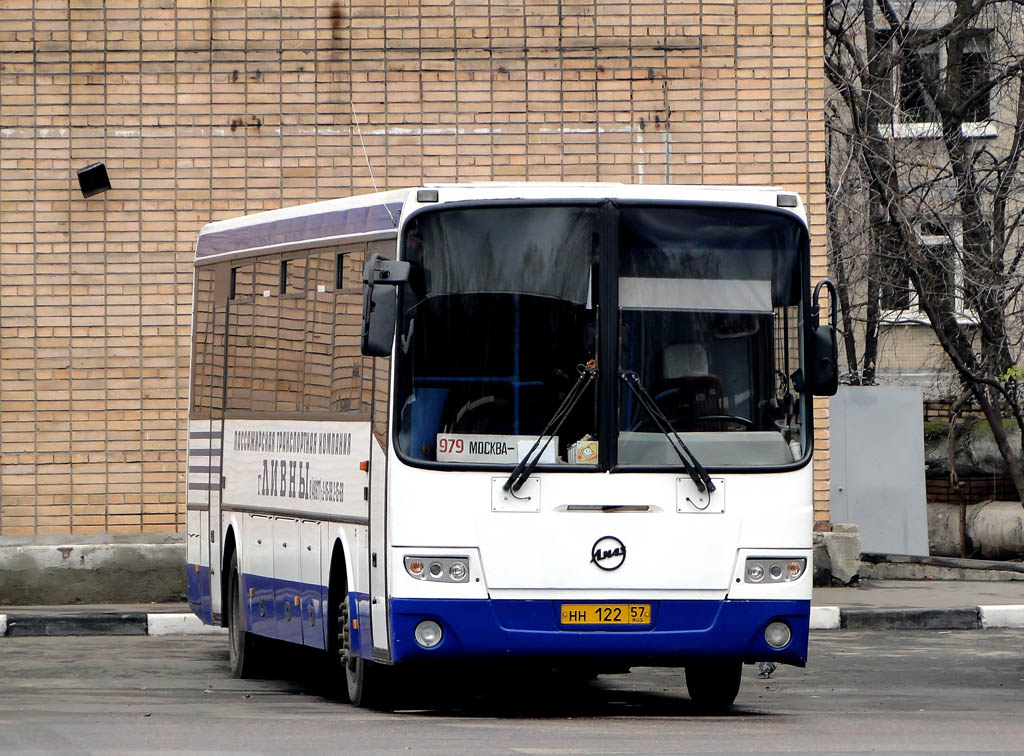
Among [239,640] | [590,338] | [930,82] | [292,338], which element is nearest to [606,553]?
[590,338]

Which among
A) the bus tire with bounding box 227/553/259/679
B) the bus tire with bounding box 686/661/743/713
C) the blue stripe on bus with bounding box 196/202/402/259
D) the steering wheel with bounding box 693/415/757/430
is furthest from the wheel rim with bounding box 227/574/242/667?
the steering wheel with bounding box 693/415/757/430

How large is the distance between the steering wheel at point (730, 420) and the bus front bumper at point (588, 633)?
0.87 m

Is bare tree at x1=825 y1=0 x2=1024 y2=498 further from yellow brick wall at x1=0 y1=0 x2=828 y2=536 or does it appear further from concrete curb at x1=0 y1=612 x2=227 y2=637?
concrete curb at x1=0 y1=612 x2=227 y2=637

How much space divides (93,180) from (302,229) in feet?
17.3

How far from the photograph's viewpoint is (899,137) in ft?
76.0

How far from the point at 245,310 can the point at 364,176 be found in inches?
159

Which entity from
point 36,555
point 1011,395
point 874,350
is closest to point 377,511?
point 36,555

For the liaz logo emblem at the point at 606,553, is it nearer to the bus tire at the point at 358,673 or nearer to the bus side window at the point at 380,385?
the bus side window at the point at 380,385

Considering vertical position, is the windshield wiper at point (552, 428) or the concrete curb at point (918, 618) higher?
the windshield wiper at point (552, 428)

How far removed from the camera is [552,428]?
9555 mm

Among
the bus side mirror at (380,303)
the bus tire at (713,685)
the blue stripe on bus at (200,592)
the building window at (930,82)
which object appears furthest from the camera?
the building window at (930,82)

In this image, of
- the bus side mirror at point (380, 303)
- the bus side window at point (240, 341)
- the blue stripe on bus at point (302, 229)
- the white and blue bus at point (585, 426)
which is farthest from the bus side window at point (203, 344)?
the bus side mirror at point (380, 303)

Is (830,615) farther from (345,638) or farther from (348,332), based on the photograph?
(348,332)

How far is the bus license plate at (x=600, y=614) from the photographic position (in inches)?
374
